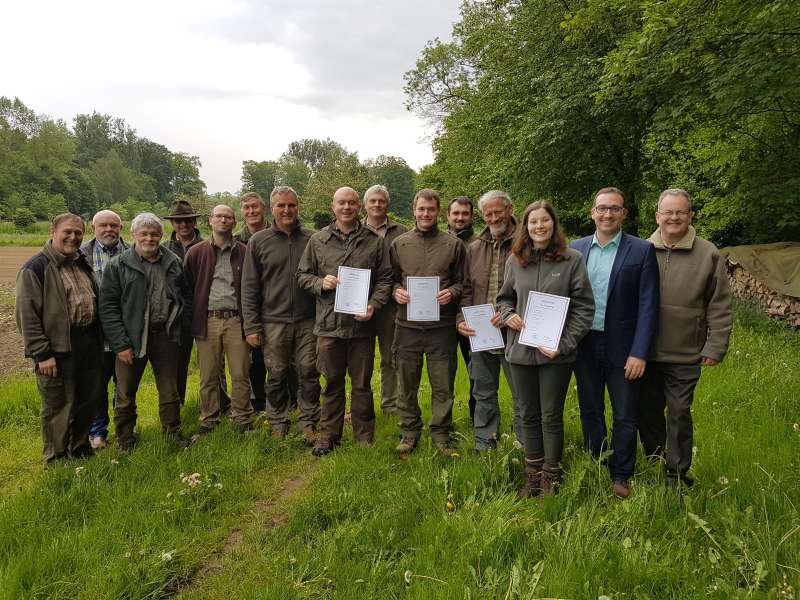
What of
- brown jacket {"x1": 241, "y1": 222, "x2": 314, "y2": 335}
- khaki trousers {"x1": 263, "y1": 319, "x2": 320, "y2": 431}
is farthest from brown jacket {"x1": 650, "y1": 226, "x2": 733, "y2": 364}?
brown jacket {"x1": 241, "y1": 222, "x2": 314, "y2": 335}

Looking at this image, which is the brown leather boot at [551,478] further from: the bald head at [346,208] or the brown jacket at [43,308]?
the brown jacket at [43,308]

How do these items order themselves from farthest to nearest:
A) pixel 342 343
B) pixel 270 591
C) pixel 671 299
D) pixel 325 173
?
pixel 325 173 → pixel 342 343 → pixel 671 299 → pixel 270 591

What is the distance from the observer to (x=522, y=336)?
349 centimetres

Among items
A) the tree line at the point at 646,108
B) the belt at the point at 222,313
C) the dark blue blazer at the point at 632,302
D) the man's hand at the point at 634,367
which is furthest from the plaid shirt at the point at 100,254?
the tree line at the point at 646,108

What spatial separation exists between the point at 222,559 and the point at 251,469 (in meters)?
1.17

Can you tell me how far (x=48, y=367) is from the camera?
4109mm

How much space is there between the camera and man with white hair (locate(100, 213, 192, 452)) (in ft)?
14.7

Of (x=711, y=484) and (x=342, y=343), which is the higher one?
(x=342, y=343)

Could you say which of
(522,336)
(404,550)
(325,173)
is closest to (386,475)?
(404,550)

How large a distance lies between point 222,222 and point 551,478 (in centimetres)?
410

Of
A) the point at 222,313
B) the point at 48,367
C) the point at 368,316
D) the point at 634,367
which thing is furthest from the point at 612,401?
the point at 48,367

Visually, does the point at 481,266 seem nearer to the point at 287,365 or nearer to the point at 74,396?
the point at 287,365

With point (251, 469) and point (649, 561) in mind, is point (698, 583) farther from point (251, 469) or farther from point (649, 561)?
point (251, 469)

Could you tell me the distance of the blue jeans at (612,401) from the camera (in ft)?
11.6
